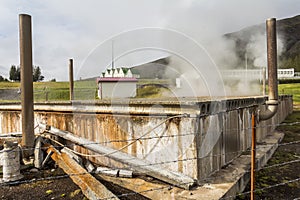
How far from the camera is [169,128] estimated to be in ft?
11.7

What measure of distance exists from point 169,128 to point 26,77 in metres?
2.47

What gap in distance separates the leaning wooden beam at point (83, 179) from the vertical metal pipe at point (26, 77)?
0.51 meters

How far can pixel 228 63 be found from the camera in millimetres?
30875

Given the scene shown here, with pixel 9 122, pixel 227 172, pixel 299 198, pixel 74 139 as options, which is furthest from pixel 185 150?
A: pixel 9 122

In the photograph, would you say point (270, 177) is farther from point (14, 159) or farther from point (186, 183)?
point (14, 159)

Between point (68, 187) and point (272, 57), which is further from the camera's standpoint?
point (272, 57)

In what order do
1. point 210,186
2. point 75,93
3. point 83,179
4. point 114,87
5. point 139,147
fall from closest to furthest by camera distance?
point 210,186 < point 83,179 < point 139,147 < point 75,93 < point 114,87

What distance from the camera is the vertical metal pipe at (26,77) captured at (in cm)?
392

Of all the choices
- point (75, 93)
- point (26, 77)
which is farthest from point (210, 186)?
point (75, 93)

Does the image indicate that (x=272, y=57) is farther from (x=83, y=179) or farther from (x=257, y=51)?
(x=257, y=51)

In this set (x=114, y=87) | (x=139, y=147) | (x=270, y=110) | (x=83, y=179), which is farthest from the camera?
(x=114, y=87)

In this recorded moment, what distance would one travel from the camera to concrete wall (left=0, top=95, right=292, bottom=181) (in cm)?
338

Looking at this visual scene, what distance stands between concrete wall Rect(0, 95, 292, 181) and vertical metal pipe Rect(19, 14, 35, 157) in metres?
0.89

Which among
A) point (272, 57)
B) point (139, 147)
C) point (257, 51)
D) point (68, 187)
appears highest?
point (257, 51)
